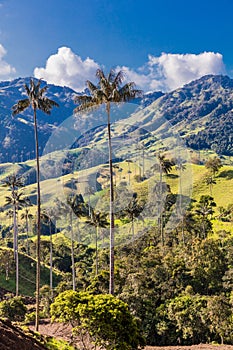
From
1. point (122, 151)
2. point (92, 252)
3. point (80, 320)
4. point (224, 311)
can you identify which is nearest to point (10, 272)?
point (92, 252)

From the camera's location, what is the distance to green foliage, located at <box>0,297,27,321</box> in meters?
39.4

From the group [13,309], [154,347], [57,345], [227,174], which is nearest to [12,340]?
[57,345]

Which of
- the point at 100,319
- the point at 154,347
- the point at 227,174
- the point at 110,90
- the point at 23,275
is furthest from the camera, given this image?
the point at 227,174

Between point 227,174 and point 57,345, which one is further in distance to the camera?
point 227,174

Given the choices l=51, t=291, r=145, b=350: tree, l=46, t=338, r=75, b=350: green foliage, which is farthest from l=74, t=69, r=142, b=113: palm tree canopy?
l=46, t=338, r=75, b=350: green foliage

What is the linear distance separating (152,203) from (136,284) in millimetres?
37913

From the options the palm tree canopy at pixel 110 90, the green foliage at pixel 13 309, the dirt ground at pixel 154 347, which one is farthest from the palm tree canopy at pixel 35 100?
the green foliage at pixel 13 309

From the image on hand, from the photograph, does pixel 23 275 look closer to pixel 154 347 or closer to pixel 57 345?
pixel 154 347

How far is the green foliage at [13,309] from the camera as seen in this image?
39.4 metres

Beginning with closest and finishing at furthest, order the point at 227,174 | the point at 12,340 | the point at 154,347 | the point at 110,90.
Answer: the point at 12,340, the point at 110,90, the point at 154,347, the point at 227,174

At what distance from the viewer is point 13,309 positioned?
39.9 metres

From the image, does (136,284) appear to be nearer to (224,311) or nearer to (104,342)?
(224,311)

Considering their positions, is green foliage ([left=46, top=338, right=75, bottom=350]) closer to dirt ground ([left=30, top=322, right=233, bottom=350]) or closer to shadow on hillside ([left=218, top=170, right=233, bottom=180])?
dirt ground ([left=30, top=322, right=233, bottom=350])

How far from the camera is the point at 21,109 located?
26.2 metres
